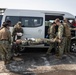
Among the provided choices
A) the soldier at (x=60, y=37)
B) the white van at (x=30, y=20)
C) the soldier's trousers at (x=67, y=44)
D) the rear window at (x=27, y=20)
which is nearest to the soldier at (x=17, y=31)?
the white van at (x=30, y=20)

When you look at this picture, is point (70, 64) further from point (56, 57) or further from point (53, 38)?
point (53, 38)

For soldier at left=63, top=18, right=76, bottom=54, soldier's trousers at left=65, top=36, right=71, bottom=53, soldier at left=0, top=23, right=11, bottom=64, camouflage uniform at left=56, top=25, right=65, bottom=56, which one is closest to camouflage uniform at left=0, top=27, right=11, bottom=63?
soldier at left=0, top=23, right=11, bottom=64

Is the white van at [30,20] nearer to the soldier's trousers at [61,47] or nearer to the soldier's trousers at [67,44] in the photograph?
the soldier's trousers at [67,44]

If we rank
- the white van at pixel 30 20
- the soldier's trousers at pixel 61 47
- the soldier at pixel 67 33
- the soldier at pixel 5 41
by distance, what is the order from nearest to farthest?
the soldier at pixel 5 41
the soldier's trousers at pixel 61 47
the soldier at pixel 67 33
the white van at pixel 30 20

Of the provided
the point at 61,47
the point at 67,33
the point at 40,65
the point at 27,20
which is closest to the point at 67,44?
the point at 67,33

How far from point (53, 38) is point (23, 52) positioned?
6.32ft

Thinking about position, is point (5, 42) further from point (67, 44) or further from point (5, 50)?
point (67, 44)

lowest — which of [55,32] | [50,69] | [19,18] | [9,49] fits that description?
[50,69]

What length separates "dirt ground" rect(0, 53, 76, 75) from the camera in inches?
325

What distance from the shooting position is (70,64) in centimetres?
930

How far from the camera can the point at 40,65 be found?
360 inches

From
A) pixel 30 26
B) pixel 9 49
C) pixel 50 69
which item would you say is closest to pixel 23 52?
pixel 30 26

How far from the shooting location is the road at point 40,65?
27.1ft

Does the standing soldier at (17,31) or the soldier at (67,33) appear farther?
the standing soldier at (17,31)
